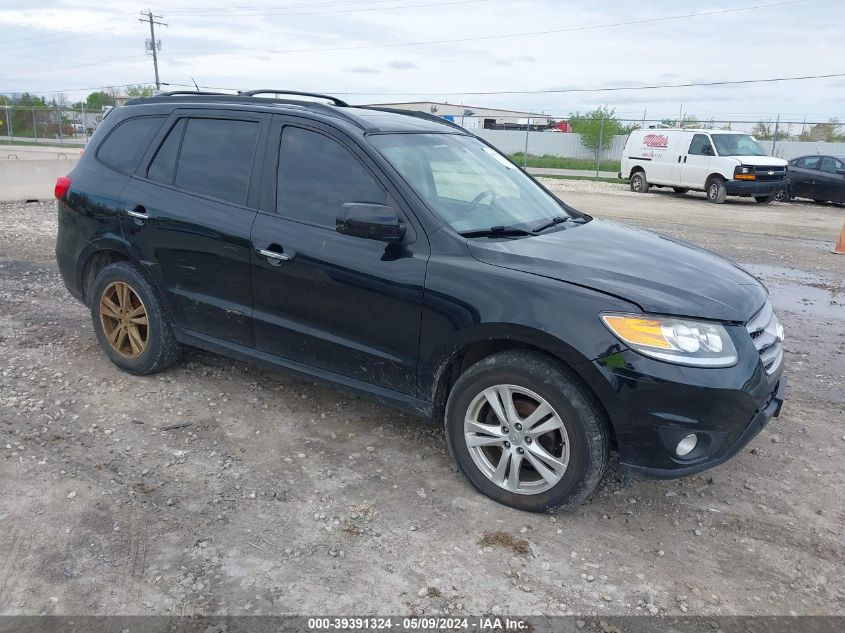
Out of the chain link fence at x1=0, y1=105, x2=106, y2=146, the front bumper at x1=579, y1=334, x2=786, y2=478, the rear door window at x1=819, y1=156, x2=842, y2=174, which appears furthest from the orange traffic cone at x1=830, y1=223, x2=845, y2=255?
the chain link fence at x1=0, y1=105, x2=106, y2=146

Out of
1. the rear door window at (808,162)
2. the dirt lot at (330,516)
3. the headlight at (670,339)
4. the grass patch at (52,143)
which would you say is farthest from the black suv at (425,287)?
the grass patch at (52,143)

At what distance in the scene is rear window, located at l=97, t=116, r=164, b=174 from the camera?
15.2 ft

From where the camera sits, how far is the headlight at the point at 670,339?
2.97m

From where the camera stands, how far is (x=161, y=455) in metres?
3.84

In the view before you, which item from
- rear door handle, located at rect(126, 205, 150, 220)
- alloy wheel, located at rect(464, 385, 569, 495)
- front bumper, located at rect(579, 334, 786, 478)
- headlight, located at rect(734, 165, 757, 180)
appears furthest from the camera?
headlight, located at rect(734, 165, 757, 180)

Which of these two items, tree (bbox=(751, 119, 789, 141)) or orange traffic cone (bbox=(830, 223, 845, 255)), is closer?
orange traffic cone (bbox=(830, 223, 845, 255))

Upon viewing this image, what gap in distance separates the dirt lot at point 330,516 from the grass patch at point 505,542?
10 mm

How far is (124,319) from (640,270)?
3395 millimetres

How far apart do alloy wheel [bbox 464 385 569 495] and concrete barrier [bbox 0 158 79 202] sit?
44.1ft

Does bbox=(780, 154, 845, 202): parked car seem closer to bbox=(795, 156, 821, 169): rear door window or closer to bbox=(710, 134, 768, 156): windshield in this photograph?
bbox=(795, 156, 821, 169): rear door window

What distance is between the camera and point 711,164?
748 inches

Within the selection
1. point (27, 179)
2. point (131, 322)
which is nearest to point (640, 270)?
point (131, 322)

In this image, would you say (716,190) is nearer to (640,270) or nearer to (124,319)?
(640,270)

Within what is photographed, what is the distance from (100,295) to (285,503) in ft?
7.70
